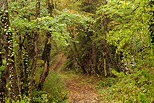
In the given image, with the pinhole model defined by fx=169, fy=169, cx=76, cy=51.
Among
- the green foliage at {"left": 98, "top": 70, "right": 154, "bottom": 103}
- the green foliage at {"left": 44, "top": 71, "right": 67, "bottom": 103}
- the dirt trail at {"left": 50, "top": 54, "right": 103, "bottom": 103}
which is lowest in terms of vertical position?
the dirt trail at {"left": 50, "top": 54, "right": 103, "bottom": 103}

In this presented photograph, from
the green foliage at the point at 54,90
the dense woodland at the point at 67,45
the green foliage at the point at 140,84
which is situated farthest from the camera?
the green foliage at the point at 54,90

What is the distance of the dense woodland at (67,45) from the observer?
15.2ft

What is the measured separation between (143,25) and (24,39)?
589 centimetres

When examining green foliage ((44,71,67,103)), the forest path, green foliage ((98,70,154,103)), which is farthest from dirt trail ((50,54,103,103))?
green foliage ((98,70,154,103))

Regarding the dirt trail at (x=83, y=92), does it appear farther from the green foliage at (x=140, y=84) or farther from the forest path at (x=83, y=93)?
the green foliage at (x=140, y=84)

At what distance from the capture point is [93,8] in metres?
15.7

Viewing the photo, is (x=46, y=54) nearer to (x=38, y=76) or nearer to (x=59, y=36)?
(x=38, y=76)

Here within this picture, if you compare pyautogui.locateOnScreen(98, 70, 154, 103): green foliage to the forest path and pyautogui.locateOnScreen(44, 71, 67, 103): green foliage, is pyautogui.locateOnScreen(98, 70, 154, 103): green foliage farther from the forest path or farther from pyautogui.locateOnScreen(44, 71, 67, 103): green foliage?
pyautogui.locateOnScreen(44, 71, 67, 103): green foliage

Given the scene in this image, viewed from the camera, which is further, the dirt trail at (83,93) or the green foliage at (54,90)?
the dirt trail at (83,93)

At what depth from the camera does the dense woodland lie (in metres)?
4.62

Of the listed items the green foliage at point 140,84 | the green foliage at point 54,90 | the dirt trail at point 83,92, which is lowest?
the dirt trail at point 83,92

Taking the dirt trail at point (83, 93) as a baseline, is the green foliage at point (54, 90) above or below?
above

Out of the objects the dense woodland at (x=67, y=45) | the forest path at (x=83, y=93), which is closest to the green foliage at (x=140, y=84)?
the dense woodland at (x=67, y=45)

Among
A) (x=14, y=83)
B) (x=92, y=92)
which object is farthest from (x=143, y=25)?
(x=92, y=92)
